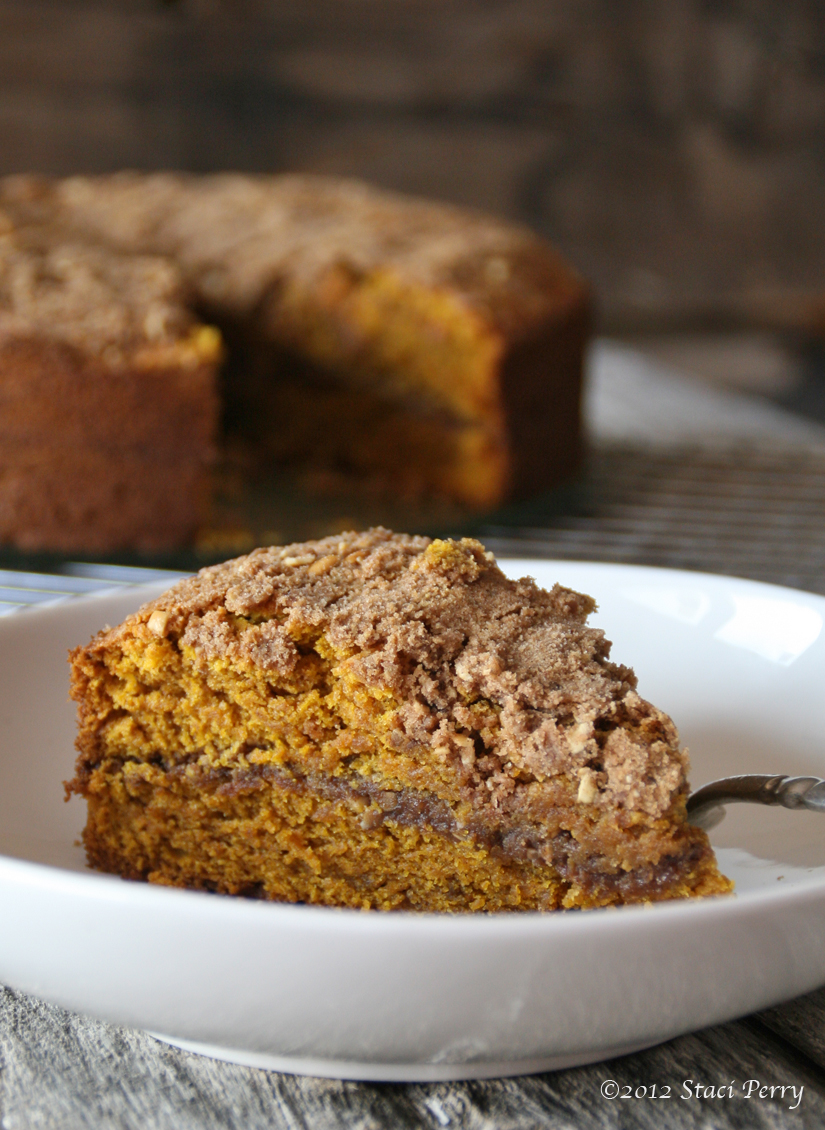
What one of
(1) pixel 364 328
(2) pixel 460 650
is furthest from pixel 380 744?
(1) pixel 364 328

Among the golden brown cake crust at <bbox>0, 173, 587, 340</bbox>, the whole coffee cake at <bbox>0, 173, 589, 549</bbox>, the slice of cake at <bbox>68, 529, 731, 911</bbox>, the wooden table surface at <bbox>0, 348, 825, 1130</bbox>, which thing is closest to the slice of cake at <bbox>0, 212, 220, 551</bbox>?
the whole coffee cake at <bbox>0, 173, 589, 549</bbox>

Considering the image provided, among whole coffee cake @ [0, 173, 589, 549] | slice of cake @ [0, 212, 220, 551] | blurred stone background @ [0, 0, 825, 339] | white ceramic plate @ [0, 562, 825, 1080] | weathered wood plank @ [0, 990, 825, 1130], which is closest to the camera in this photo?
white ceramic plate @ [0, 562, 825, 1080]

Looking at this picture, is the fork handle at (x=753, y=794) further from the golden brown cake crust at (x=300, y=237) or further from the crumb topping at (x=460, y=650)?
the golden brown cake crust at (x=300, y=237)

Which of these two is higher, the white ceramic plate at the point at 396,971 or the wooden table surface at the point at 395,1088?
the white ceramic plate at the point at 396,971

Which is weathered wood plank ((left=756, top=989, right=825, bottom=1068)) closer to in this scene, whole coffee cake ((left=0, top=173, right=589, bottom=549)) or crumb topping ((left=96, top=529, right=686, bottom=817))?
crumb topping ((left=96, top=529, right=686, bottom=817))

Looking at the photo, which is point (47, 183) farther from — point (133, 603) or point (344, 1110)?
point (344, 1110)

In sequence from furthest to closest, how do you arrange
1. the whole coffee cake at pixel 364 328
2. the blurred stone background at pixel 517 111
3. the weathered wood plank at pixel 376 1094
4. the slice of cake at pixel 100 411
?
the blurred stone background at pixel 517 111
the whole coffee cake at pixel 364 328
the slice of cake at pixel 100 411
the weathered wood plank at pixel 376 1094

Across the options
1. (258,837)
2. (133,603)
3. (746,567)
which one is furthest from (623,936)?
(746,567)

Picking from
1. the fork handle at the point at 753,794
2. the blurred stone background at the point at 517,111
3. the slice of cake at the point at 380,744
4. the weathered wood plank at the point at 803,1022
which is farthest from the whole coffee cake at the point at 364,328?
the blurred stone background at the point at 517,111
